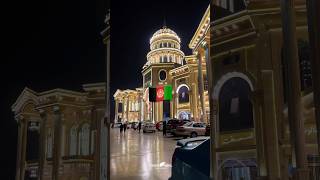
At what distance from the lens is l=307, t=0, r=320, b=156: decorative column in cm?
166

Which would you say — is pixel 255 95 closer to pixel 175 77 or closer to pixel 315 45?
pixel 315 45

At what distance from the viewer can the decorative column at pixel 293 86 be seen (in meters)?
1.68

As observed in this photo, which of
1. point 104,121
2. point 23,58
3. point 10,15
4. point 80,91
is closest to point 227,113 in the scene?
point 104,121

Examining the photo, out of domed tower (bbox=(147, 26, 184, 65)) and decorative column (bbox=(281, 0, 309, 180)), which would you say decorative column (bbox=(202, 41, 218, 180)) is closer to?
decorative column (bbox=(281, 0, 309, 180))

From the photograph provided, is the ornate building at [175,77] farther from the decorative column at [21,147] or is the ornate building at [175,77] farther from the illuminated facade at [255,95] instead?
the decorative column at [21,147]

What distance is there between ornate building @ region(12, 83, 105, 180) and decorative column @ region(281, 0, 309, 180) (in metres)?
1.41

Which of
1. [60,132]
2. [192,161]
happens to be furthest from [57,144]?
[192,161]

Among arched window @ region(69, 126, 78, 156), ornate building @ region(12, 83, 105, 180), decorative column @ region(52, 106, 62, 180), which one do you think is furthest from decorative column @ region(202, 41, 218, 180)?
decorative column @ region(52, 106, 62, 180)

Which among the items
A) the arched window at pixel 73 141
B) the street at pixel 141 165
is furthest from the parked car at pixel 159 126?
the arched window at pixel 73 141

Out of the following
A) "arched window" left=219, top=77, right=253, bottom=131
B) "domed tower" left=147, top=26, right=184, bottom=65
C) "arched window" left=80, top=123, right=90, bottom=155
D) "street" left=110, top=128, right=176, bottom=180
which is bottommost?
"street" left=110, top=128, right=176, bottom=180

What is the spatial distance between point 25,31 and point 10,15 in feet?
0.63

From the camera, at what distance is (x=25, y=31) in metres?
2.69

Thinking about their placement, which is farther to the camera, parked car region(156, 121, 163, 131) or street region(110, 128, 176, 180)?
parked car region(156, 121, 163, 131)

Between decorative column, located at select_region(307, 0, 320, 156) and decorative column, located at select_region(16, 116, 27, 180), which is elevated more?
decorative column, located at select_region(307, 0, 320, 156)
